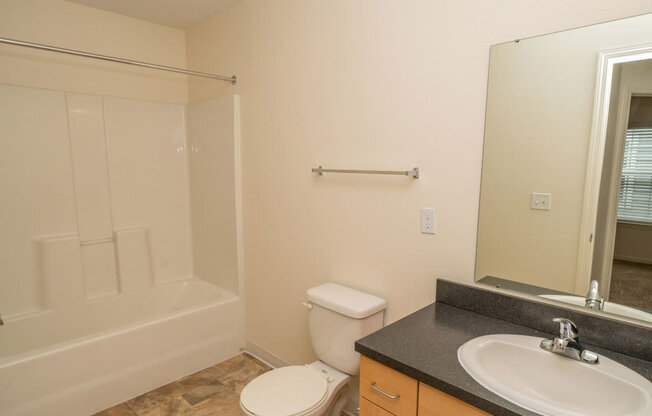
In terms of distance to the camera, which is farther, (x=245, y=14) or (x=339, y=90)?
(x=245, y=14)

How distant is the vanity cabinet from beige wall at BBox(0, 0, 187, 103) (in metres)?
2.78

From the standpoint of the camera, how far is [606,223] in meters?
1.24

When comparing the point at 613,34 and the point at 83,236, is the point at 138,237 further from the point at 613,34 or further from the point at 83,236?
the point at 613,34

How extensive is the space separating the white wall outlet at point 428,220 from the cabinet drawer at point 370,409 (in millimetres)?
756

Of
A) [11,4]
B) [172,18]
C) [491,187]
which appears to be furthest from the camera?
[172,18]

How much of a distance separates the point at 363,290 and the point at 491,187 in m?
0.86

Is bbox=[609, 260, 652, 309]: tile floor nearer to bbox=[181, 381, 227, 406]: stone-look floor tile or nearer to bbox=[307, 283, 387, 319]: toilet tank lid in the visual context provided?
bbox=[307, 283, 387, 319]: toilet tank lid

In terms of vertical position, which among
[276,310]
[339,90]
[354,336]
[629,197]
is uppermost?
[339,90]

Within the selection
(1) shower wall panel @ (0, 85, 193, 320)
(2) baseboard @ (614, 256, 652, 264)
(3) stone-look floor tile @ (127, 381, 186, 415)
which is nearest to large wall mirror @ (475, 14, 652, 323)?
(2) baseboard @ (614, 256, 652, 264)

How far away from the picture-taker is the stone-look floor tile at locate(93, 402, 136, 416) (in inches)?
84.0

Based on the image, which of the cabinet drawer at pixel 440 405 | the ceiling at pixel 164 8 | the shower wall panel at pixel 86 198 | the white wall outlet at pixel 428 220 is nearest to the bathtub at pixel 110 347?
the shower wall panel at pixel 86 198

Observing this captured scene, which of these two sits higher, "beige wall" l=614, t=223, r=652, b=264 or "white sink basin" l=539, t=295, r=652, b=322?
"beige wall" l=614, t=223, r=652, b=264

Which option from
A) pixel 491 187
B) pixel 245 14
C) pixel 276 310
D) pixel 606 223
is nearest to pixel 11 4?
pixel 245 14

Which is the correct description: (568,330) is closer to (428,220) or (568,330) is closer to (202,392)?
(428,220)
